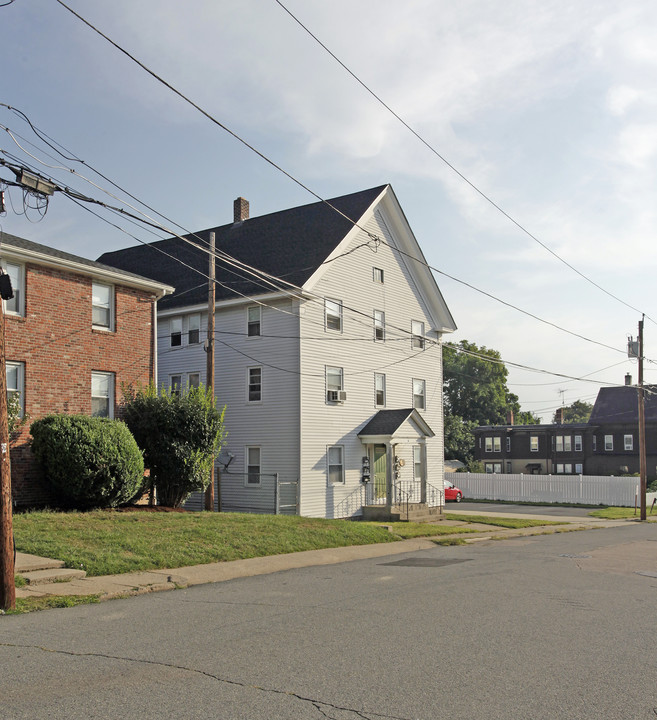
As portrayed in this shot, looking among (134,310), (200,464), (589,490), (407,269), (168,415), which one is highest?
(407,269)

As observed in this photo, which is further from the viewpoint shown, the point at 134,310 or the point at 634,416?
the point at 634,416

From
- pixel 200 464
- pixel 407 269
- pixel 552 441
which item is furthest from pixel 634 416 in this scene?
pixel 200 464

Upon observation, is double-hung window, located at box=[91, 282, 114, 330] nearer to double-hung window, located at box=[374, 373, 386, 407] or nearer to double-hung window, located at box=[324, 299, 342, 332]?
double-hung window, located at box=[324, 299, 342, 332]

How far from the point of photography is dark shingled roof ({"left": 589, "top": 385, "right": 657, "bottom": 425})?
2530 inches

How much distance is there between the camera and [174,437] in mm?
21266

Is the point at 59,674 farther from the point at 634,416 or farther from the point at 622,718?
the point at 634,416

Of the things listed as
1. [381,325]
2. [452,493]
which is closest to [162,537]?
[381,325]

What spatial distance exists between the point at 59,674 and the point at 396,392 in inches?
1016

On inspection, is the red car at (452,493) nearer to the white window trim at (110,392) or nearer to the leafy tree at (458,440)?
the leafy tree at (458,440)

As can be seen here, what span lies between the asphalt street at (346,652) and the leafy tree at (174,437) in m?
8.73

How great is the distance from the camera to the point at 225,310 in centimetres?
2903

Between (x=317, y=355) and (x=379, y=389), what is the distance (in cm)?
422

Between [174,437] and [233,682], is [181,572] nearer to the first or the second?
[233,682]

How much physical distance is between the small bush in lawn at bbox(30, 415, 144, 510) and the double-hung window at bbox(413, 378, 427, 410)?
16.7 metres
